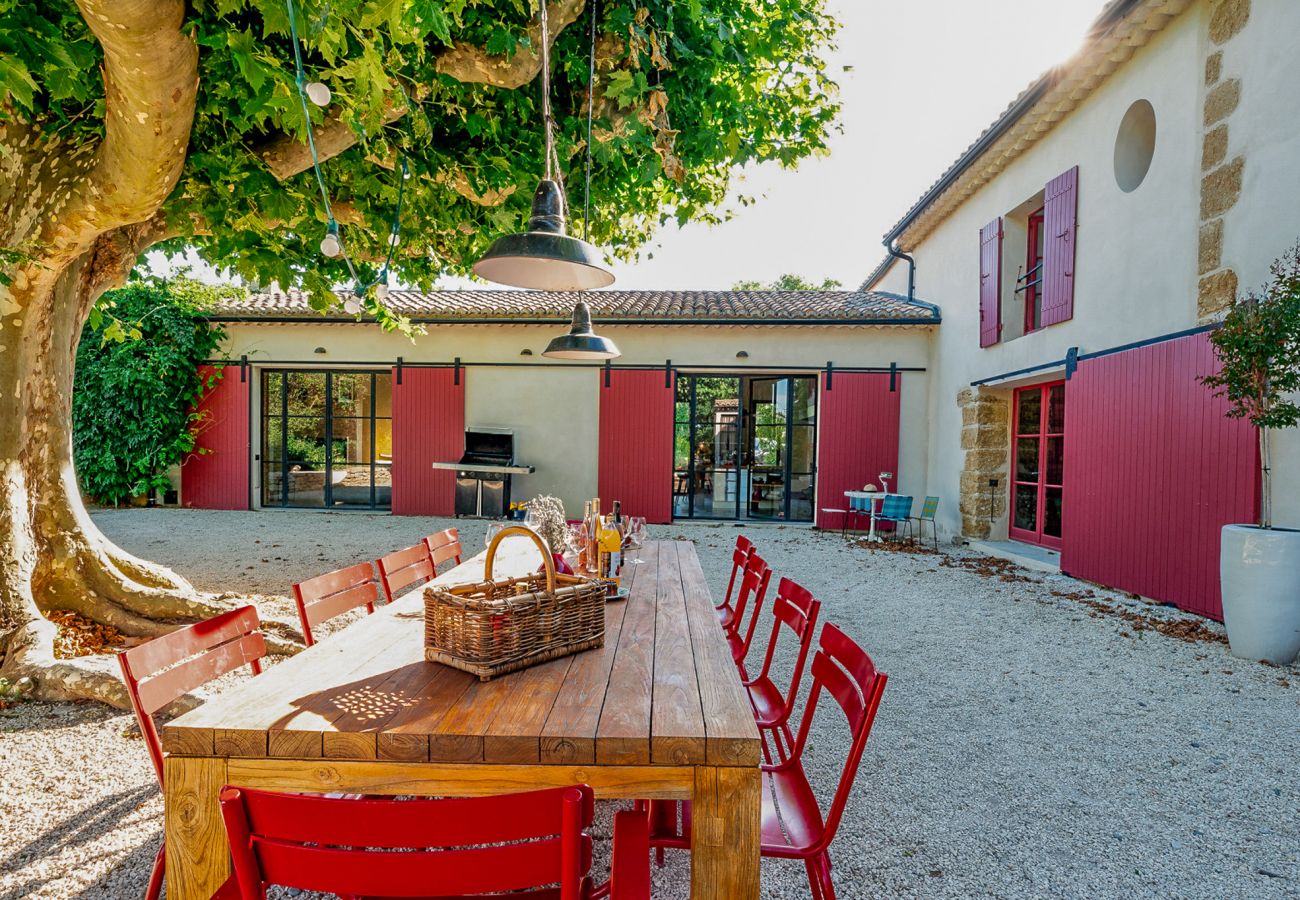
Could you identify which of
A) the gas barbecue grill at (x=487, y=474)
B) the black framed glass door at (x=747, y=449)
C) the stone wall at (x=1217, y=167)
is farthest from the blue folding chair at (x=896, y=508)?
the gas barbecue grill at (x=487, y=474)

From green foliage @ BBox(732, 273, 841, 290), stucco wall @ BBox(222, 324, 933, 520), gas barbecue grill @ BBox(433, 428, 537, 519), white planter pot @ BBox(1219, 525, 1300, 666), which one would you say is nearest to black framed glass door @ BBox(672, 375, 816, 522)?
stucco wall @ BBox(222, 324, 933, 520)

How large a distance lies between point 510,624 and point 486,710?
9.4 inches

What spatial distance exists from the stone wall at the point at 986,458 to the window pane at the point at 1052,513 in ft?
2.35

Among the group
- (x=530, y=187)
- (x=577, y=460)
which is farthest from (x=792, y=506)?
(x=530, y=187)

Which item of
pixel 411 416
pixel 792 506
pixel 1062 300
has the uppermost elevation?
pixel 1062 300

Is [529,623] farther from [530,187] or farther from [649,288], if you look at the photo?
[649,288]

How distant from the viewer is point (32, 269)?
10.5 feet

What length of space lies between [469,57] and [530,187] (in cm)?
76

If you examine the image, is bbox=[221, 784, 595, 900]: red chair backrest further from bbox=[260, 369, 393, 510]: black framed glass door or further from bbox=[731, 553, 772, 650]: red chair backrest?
bbox=[260, 369, 393, 510]: black framed glass door

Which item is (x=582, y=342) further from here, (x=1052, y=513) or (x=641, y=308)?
(x=641, y=308)

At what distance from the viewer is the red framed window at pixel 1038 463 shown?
23.0 ft

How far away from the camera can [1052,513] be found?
7180mm

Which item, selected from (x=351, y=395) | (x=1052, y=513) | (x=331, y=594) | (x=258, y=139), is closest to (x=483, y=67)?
(x=258, y=139)

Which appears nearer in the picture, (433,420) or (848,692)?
(848,692)
